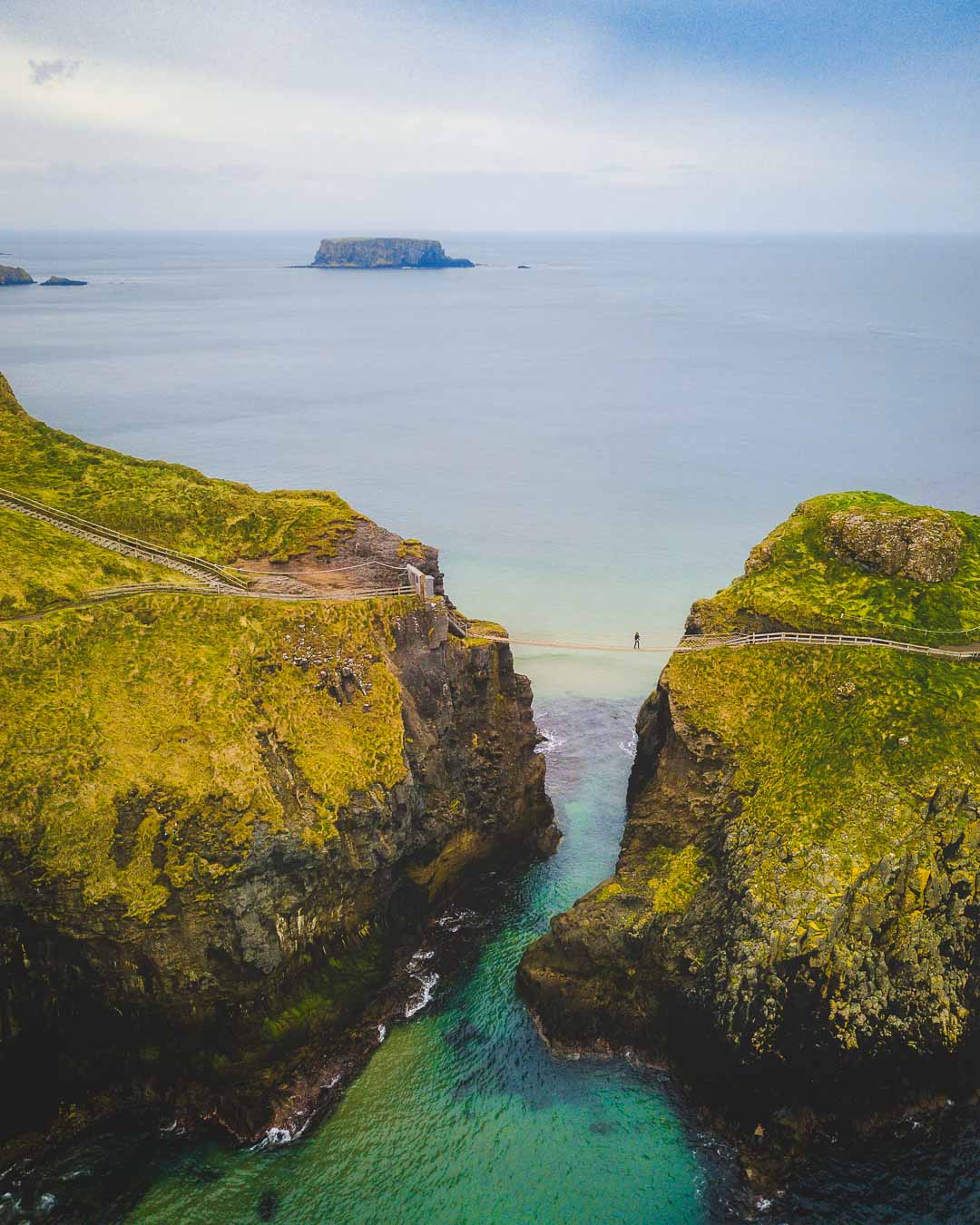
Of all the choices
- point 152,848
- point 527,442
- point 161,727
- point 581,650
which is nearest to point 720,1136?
point 152,848

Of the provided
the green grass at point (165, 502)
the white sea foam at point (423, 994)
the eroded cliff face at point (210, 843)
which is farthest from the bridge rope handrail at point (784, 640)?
the white sea foam at point (423, 994)

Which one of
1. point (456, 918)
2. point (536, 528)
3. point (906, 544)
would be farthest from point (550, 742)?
point (536, 528)

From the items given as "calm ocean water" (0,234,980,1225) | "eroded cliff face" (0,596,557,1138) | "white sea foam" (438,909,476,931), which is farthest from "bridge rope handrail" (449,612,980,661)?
"white sea foam" (438,909,476,931)

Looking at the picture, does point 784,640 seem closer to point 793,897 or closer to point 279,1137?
point 793,897

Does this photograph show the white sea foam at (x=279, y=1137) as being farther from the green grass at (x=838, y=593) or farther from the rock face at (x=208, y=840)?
the green grass at (x=838, y=593)

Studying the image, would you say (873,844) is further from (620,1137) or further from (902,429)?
(902,429)

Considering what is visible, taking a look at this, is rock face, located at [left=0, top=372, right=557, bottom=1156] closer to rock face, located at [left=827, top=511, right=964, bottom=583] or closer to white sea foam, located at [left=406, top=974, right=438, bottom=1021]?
white sea foam, located at [left=406, top=974, right=438, bottom=1021]
